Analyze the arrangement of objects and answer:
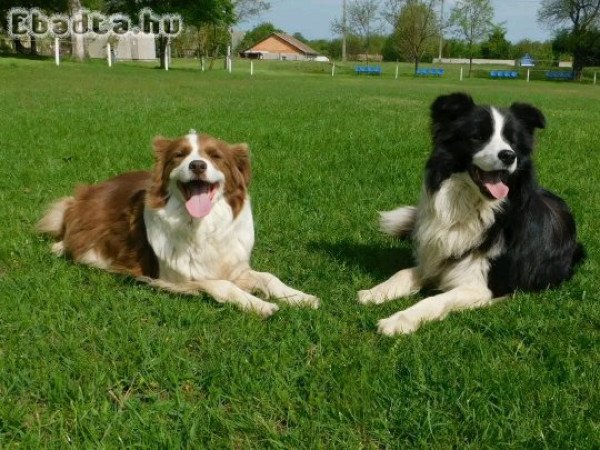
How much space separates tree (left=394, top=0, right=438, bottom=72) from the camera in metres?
65.3

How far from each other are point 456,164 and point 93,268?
294 centimetres

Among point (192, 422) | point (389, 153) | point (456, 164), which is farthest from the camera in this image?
point (389, 153)

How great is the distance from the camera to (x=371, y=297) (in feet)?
14.3

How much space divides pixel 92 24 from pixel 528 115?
5114cm

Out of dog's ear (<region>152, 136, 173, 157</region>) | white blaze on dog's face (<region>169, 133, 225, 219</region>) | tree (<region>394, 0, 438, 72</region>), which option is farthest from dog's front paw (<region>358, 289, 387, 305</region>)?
tree (<region>394, 0, 438, 72</region>)

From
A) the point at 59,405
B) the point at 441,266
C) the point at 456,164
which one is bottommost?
the point at 59,405

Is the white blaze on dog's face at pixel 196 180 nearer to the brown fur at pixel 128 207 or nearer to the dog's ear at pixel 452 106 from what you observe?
the brown fur at pixel 128 207

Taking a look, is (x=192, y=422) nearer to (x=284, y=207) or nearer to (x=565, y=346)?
(x=565, y=346)

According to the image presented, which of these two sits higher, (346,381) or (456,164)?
(456,164)

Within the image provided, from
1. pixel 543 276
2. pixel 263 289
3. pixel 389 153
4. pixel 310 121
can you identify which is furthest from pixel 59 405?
pixel 310 121

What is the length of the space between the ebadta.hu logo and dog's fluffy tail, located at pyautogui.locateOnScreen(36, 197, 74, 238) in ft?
136

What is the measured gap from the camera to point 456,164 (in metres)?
4.13

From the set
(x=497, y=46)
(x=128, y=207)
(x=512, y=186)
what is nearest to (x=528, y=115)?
(x=512, y=186)

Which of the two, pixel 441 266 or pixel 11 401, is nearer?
pixel 11 401
